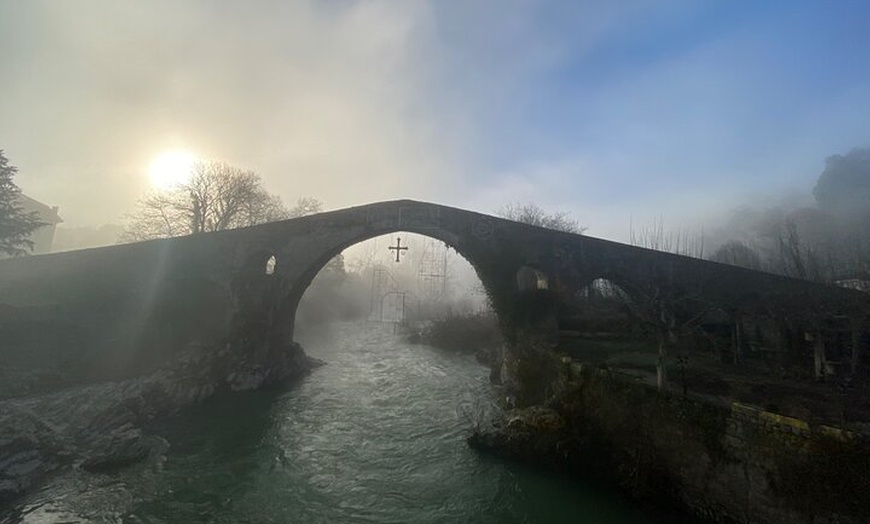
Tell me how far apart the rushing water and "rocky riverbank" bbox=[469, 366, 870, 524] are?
74cm

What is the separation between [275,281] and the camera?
20.3 meters

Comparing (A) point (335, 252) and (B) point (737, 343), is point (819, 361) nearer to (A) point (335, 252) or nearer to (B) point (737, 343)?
(B) point (737, 343)

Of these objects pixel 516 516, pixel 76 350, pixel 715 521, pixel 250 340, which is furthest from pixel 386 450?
pixel 76 350

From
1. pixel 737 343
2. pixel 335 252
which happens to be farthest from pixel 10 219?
pixel 737 343

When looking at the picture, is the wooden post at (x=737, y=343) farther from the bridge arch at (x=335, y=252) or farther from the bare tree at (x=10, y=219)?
the bare tree at (x=10, y=219)

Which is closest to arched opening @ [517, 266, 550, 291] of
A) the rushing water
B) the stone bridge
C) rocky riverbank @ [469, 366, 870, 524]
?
the stone bridge

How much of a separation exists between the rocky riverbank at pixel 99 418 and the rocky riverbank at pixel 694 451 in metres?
10.6

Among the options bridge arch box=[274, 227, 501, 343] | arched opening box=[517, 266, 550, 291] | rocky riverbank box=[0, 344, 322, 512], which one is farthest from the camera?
bridge arch box=[274, 227, 501, 343]

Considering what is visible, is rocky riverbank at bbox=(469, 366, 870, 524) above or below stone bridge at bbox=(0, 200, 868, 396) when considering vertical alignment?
below

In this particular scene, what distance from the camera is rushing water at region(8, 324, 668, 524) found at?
888 cm

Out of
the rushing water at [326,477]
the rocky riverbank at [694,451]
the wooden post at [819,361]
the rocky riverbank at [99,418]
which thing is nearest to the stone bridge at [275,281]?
the rocky riverbank at [99,418]

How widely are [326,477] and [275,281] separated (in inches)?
476

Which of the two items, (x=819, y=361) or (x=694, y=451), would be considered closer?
(x=694, y=451)

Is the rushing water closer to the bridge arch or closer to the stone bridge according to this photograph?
the stone bridge
